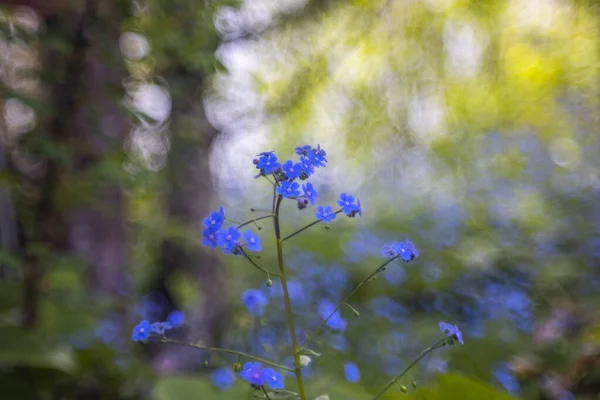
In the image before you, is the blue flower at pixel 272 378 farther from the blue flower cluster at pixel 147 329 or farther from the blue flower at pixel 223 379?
the blue flower at pixel 223 379

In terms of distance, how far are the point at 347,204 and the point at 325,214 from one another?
0.11 feet

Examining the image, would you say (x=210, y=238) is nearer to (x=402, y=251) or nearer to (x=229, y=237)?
(x=229, y=237)

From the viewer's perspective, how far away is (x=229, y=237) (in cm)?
60

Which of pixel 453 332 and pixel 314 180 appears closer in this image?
pixel 453 332

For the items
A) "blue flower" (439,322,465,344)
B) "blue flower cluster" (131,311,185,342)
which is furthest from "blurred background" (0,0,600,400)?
"blue flower cluster" (131,311,185,342)

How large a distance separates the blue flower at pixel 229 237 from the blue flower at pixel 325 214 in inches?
4.1

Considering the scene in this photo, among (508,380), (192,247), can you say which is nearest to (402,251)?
(508,380)

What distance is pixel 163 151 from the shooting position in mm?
2039

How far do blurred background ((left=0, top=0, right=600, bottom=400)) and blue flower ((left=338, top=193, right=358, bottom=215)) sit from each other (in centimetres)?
33

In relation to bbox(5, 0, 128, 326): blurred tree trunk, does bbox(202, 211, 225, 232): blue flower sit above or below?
below

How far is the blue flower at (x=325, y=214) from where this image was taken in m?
0.60

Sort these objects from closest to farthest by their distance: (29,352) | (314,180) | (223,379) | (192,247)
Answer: (223,379)
(29,352)
(192,247)
(314,180)

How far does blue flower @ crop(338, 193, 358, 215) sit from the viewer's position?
61 centimetres

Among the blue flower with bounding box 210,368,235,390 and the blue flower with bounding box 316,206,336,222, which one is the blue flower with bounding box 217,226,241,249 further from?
the blue flower with bounding box 210,368,235,390
